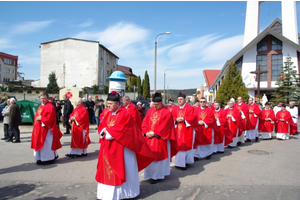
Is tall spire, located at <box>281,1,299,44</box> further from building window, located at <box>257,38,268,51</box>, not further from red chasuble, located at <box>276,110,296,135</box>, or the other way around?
red chasuble, located at <box>276,110,296,135</box>

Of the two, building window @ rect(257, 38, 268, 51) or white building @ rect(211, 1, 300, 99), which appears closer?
white building @ rect(211, 1, 300, 99)

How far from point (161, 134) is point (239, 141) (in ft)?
22.3

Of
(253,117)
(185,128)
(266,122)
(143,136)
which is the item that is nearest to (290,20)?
(266,122)

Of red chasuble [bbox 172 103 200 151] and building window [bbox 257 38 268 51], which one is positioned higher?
building window [bbox 257 38 268 51]

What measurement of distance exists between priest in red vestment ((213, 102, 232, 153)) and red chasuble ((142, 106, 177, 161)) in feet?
10.8

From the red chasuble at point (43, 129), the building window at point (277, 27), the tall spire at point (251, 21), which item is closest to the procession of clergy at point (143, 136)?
the red chasuble at point (43, 129)

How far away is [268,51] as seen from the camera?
32.7 m

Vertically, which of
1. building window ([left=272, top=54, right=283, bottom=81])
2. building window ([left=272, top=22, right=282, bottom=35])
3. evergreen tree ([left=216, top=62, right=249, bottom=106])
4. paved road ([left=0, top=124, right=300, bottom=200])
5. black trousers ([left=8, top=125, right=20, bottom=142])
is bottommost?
paved road ([left=0, top=124, right=300, bottom=200])

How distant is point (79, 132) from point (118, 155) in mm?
3910

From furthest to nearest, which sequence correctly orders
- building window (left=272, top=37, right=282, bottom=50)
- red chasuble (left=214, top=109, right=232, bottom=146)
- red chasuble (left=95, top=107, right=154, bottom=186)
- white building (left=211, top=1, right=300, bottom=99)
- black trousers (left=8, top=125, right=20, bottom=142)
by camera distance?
building window (left=272, top=37, right=282, bottom=50) < white building (left=211, top=1, right=300, bottom=99) < black trousers (left=8, top=125, right=20, bottom=142) < red chasuble (left=214, top=109, right=232, bottom=146) < red chasuble (left=95, top=107, right=154, bottom=186)

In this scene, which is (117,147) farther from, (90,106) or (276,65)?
(276,65)

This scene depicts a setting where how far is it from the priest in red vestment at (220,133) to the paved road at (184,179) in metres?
0.60

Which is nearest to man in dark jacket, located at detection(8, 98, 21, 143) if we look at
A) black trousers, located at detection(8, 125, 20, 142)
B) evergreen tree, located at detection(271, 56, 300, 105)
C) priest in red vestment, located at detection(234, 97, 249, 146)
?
black trousers, located at detection(8, 125, 20, 142)

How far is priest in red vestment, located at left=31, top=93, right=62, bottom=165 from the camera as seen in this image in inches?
271
